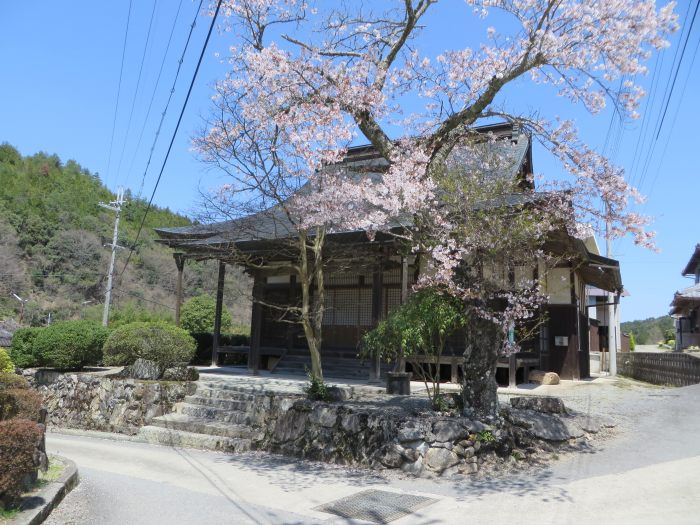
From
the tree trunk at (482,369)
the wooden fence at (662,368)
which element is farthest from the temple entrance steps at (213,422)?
the wooden fence at (662,368)

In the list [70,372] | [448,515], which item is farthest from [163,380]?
[448,515]

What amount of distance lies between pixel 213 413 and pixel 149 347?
300 cm

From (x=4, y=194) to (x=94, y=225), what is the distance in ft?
31.1

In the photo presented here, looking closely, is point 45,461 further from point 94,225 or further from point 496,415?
point 94,225

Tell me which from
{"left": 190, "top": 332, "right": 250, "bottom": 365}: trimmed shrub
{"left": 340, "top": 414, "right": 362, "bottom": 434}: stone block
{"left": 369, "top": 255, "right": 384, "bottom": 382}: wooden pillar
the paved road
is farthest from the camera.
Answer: {"left": 190, "top": 332, "right": 250, "bottom": 365}: trimmed shrub

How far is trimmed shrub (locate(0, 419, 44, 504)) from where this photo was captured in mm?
4688

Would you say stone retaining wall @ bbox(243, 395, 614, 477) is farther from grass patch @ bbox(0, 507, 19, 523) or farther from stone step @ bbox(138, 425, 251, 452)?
grass patch @ bbox(0, 507, 19, 523)

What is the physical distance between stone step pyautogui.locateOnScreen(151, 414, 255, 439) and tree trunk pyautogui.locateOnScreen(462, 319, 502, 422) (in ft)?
12.9

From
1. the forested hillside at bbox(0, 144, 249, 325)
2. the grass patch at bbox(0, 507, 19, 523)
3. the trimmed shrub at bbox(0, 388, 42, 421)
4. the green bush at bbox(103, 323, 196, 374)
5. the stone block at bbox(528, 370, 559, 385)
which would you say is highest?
the forested hillside at bbox(0, 144, 249, 325)

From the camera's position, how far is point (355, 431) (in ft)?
27.0

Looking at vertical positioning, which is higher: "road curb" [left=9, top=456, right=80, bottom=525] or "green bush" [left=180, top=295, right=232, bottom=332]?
"green bush" [left=180, top=295, right=232, bottom=332]

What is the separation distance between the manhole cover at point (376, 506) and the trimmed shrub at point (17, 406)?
3804 millimetres

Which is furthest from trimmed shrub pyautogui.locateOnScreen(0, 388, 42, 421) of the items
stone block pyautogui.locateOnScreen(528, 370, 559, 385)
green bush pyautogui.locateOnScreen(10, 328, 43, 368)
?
stone block pyautogui.locateOnScreen(528, 370, 559, 385)

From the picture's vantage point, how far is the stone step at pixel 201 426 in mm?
9445
